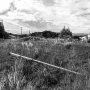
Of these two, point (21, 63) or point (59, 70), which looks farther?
point (59, 70)

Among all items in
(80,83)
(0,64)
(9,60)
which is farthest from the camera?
(9,60)

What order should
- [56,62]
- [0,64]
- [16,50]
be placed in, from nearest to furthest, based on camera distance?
[0,64] → [56,62] → [16,50]

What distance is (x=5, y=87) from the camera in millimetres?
3805

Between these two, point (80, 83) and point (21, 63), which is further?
point (21, 63)

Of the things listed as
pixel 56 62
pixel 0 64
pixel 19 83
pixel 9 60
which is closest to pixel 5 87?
pixel 19 83

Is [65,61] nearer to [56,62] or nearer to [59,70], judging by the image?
[56,62]

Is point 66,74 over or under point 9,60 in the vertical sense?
under

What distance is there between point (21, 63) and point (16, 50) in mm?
2322

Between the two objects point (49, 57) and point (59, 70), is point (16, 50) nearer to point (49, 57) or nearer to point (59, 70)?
point (49, 57)

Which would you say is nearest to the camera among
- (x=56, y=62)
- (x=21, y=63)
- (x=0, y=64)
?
(x=21, y=63)

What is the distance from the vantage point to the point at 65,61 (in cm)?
706

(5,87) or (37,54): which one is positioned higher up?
(37,54)

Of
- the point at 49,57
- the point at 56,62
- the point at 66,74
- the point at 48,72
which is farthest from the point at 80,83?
the point at 49,57

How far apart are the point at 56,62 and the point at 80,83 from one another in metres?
2.51
